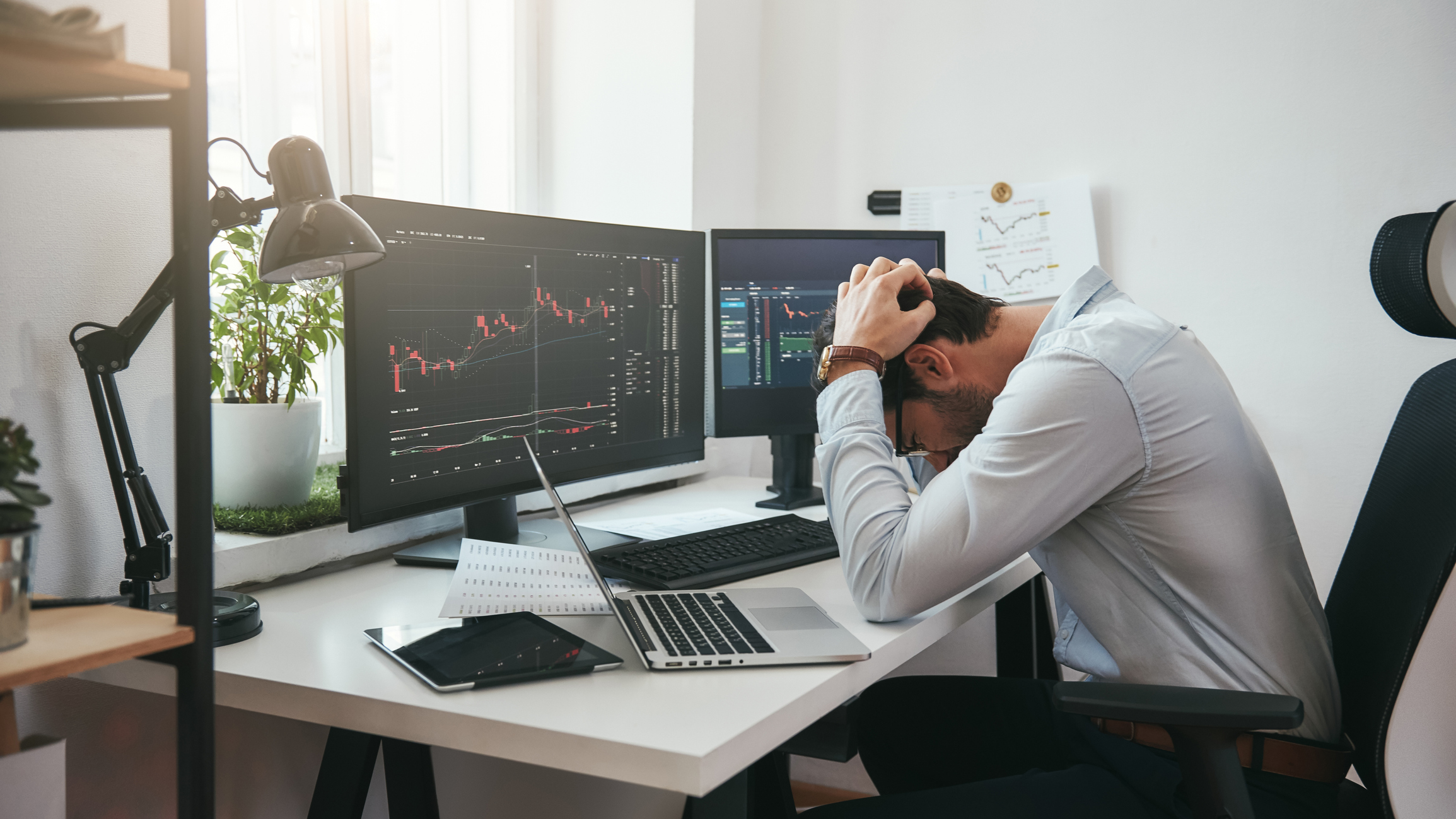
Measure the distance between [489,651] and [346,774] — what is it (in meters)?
0.32

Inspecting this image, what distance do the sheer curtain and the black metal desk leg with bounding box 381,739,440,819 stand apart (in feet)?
2.39

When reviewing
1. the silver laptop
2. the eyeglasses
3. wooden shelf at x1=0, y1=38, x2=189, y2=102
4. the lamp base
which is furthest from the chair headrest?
the lamp base

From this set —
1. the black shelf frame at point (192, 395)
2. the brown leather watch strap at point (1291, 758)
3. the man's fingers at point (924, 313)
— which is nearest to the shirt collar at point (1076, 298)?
the man's fingers at point (924, 313)

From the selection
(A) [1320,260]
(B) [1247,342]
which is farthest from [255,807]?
(A) [1320,260]

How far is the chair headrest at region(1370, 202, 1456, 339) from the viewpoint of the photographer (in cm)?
88

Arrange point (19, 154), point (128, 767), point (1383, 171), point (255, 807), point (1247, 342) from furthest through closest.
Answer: point (1247, 342) → point (1383, 171) → point (255, 807) → point (128, 767) → point (19, 154)

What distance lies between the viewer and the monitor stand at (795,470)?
1.79 meters

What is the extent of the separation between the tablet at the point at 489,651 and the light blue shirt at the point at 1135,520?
1.10 ft

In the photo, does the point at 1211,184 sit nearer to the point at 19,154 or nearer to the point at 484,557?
the point at 484,557

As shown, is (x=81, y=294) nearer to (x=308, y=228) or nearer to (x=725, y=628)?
(x=308, y=228)

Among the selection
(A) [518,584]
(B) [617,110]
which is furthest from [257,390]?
(B) [617,110]

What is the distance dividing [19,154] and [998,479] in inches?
41.2

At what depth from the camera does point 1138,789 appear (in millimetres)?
1089

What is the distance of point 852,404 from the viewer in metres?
1.18
